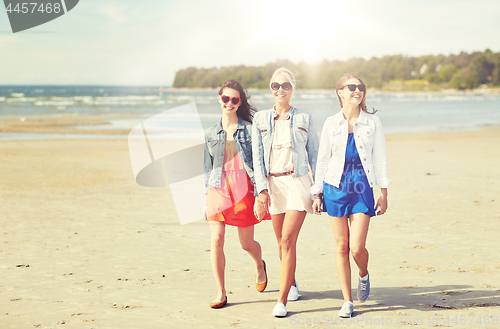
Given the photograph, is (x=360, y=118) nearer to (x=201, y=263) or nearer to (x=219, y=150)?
(x=219, y=150)

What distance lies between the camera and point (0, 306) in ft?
13.8

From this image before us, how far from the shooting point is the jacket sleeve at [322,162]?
3.87 metres

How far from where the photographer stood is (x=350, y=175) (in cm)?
382

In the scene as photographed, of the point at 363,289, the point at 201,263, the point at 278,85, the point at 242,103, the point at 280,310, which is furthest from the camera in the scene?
the point at 201,263

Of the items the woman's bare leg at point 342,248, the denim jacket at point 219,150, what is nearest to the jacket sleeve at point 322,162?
the woman's bare leg at point 342,248

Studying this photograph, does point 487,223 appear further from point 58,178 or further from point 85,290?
point 58,178

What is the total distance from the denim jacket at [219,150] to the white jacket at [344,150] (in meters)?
0.63

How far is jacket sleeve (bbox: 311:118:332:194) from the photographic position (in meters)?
3.87

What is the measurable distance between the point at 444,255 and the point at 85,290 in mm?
3834

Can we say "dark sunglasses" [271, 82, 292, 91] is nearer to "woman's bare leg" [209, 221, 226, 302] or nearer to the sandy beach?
"woman's bare leg" [209, 221, 226, 302]

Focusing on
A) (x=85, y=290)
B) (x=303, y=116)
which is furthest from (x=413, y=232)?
(x=85, y=290)

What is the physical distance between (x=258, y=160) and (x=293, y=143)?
1.01ft

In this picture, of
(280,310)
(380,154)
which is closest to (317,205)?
(380,154)

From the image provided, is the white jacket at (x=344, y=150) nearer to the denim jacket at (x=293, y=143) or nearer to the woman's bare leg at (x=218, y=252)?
the denim jacket at (x=293, y=143)
